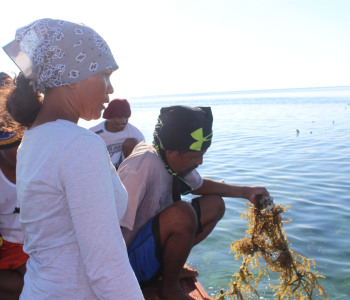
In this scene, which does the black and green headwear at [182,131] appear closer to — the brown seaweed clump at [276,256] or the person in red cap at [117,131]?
the brown seaweed clump at [276,256]

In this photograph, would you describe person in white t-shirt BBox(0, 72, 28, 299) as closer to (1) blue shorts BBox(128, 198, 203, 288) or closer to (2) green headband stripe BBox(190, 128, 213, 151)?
(1) blue shorts BBox(128, 198, 203, 288)

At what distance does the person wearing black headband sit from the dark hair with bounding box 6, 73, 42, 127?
1.16 metres

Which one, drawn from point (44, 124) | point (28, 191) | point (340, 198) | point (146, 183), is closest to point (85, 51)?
point (44, 124)

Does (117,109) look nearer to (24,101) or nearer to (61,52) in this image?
(24,101)

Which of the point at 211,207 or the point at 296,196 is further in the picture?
the point at 296,196

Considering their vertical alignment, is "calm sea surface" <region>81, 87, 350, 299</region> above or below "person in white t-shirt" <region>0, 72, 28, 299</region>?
below

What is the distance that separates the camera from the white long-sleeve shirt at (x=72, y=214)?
3.62 feet

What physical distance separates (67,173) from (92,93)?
0.37 m

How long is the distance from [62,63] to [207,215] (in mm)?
2007

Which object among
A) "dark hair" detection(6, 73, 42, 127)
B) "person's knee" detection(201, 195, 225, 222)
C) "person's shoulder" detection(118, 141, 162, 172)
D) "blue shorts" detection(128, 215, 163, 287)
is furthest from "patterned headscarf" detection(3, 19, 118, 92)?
"person's knee" detection(201, 195, 225, 222)

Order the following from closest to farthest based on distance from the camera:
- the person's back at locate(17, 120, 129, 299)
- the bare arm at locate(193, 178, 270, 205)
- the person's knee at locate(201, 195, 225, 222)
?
the person's back at locate(17, 120, 129, 299) → the person's knee at locate(201, 195, 225, 222) → the bare arm at locate(193, 178, 270, 205)

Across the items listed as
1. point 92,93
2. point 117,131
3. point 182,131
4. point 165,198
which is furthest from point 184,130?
point 117,131

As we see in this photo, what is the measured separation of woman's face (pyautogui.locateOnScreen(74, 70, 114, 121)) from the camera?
1296 mm

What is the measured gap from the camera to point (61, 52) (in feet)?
4.07
